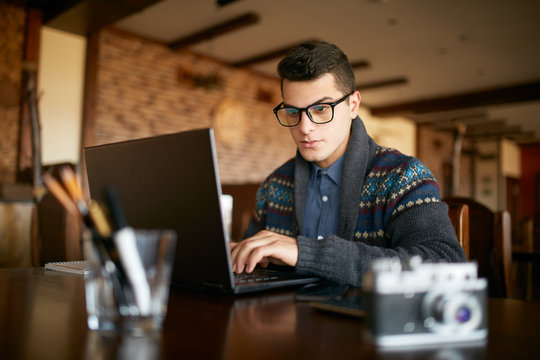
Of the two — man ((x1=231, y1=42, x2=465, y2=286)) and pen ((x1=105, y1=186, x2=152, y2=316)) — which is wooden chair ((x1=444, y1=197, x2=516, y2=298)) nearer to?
man ((x1=231, y1=42, x2=465, y2=286))

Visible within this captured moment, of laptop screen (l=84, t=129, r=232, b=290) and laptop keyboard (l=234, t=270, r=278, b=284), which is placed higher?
laptop screen (l=84, t=129, r=232, b=290)

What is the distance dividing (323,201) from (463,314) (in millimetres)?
1060

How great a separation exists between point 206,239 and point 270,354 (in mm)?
345

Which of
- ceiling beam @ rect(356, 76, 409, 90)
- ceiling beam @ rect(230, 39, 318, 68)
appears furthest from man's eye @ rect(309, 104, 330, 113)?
ceiling beam @ rect(356, 76, 409, 90)

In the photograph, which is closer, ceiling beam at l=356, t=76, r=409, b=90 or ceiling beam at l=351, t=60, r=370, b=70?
ceiling beam at l=351, t=60, r=370, b=70

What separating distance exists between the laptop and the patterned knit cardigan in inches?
4.8

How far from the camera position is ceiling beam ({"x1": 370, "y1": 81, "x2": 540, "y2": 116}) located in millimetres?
7348

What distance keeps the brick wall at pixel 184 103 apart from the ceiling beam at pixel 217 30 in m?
0.27

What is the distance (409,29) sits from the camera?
5277 millimetres

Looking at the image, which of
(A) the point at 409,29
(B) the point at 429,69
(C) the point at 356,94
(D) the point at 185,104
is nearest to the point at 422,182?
(C) the point at 356,94

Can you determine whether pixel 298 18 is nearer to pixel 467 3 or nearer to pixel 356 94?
pixel 467 3

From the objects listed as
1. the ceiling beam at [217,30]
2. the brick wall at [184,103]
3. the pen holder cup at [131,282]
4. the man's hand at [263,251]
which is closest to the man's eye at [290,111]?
the man's hand at [263,251]

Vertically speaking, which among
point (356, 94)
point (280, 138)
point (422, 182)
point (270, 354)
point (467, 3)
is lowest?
point (270, 354)

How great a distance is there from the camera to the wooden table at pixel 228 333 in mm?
521
